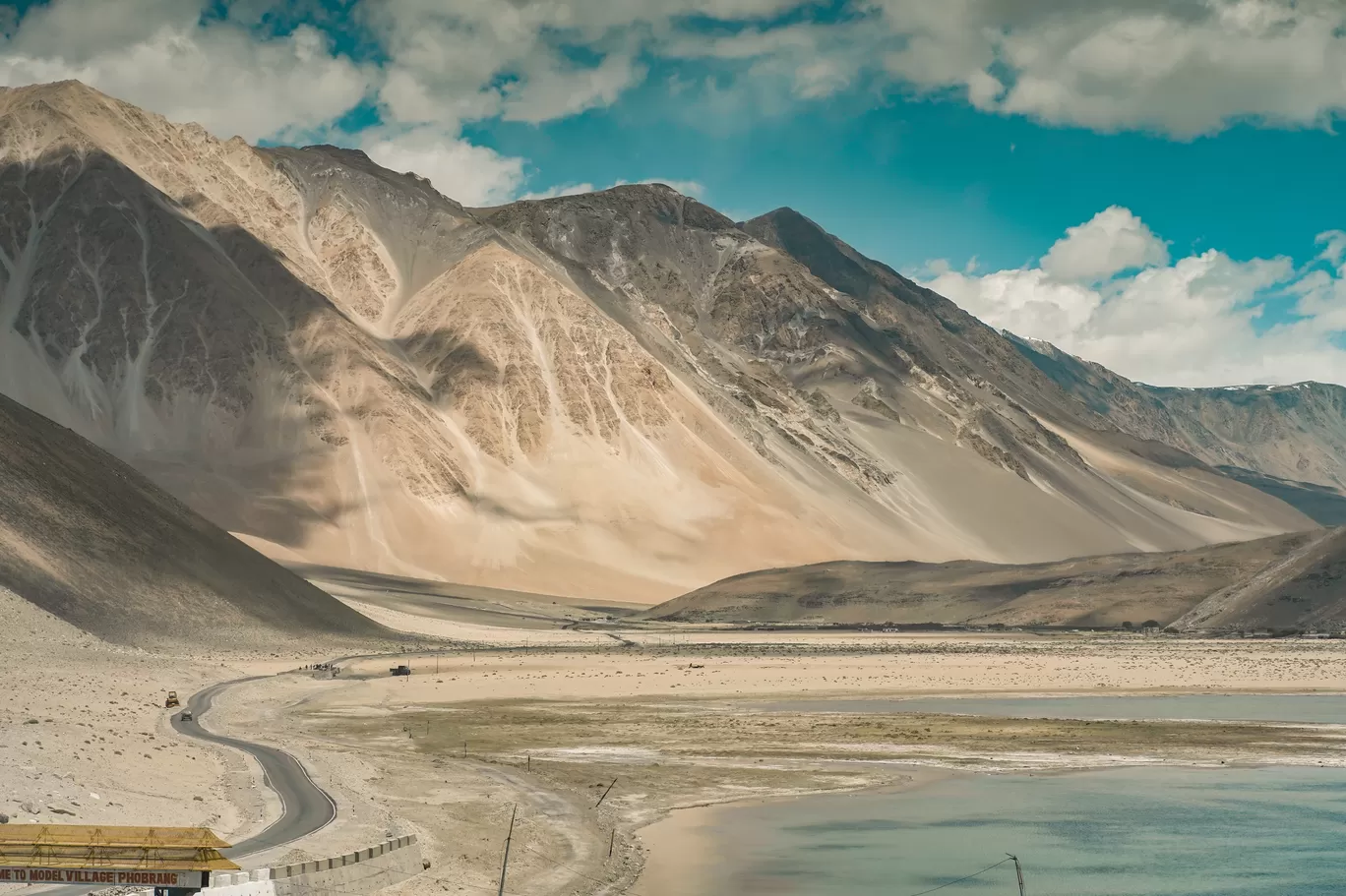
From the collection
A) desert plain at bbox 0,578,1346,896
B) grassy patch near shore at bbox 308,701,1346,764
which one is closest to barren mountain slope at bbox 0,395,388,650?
desert plain at bbox 0,578,1346,896

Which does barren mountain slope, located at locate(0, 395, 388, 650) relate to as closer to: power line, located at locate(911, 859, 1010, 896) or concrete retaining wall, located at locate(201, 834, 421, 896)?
concrete retaining wall, located at locate(201, 834, 421, 896)

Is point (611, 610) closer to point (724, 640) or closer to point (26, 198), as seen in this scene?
point (724, 640)

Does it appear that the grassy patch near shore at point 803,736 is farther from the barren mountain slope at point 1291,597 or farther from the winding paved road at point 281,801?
the barren mountain slope at point 1291,597

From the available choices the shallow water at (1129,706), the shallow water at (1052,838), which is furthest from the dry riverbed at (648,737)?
the shallow water at (1129,706)

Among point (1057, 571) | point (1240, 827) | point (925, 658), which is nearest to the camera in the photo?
point (1240, 827)

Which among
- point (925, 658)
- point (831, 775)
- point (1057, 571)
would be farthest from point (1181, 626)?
point (831, 775)

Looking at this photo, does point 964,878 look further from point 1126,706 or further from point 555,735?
point 1126,706

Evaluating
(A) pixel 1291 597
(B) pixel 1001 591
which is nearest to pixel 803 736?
(A) pixel 1291 597
